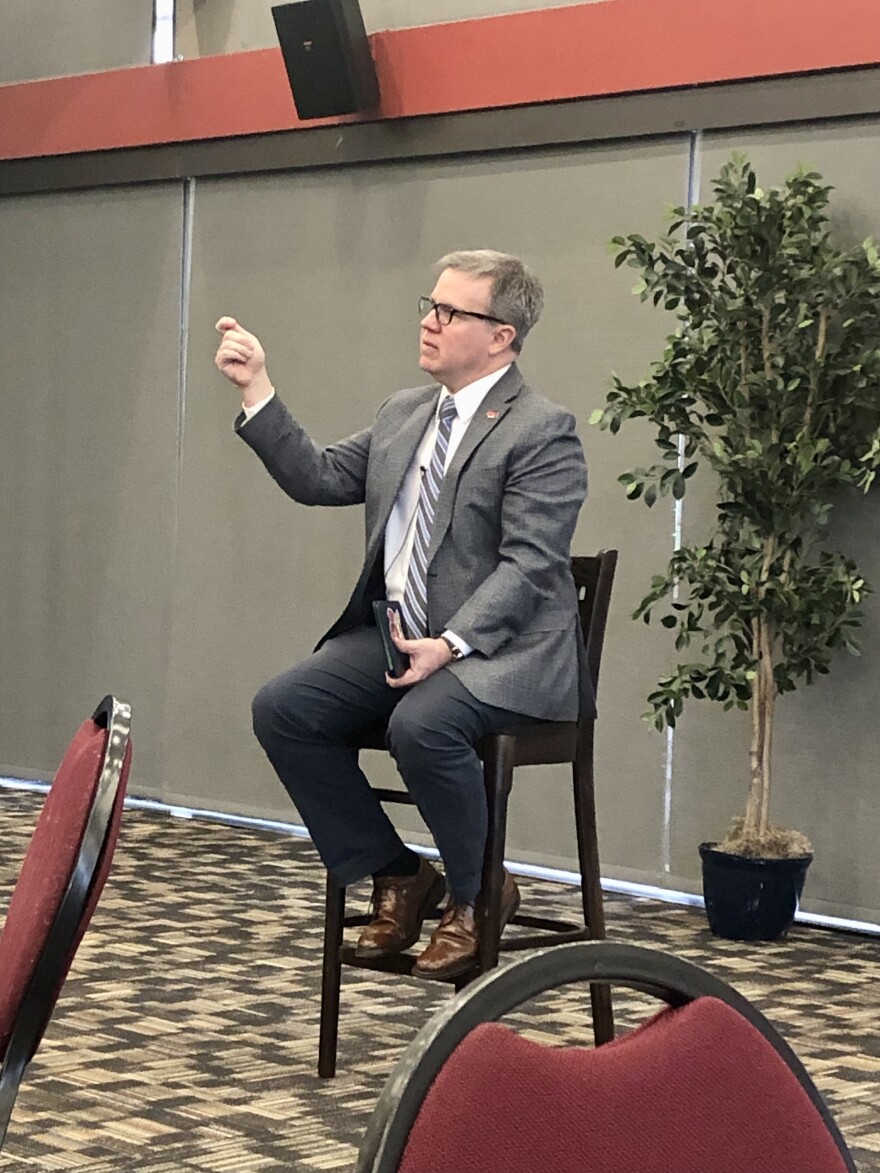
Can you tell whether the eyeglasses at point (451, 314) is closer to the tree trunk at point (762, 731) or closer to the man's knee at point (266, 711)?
the man's knee at point (266, 711)

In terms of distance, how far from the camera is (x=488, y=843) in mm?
3078

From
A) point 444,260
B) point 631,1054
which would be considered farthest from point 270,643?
point 631,1054

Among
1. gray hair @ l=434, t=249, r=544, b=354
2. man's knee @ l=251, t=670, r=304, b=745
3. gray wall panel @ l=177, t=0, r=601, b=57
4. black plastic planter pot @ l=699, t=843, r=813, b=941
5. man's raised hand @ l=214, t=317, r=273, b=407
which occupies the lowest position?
black plastic planter pot @ l=699, t=843, r=813, b=941

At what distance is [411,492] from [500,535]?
0.18 m

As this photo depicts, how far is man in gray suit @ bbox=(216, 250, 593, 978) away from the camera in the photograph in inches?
121

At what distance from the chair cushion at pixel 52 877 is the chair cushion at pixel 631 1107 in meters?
0.64

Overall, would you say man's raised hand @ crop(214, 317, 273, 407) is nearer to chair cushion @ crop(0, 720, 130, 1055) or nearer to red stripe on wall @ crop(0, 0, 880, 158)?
chair cushion @ crop(0, 720, 130, 1055)

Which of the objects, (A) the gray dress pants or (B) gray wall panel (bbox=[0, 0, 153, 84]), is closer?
(A) the gray dress pants

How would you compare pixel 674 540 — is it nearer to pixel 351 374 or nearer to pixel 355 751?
pixel 351 374

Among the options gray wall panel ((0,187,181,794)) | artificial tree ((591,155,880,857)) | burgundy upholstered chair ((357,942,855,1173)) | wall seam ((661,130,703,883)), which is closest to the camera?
burgundy upholstered chair ((357,942,855,1173))

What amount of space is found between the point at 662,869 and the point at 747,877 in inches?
26.3

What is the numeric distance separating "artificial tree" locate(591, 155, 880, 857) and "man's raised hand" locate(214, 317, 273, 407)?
4.63 ft

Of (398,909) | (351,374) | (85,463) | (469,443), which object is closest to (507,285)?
(469,443)

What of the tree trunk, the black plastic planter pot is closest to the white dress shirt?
the tree trunk
